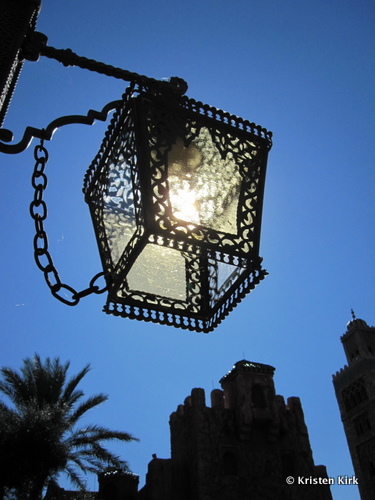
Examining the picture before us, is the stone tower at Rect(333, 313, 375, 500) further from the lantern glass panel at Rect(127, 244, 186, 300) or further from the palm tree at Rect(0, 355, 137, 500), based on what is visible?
the lantern glass panel at Rect(127, 244, 186, 300)

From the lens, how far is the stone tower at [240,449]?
65.4 ft

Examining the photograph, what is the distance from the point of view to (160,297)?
264 centimetres

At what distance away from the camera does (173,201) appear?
7.10ft

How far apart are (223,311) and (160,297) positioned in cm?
35

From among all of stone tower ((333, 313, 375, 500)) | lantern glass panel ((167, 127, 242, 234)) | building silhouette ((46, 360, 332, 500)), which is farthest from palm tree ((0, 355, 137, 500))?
stone tower ((333, 313, 375, 500))

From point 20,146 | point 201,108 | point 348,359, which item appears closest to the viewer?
point 20,146

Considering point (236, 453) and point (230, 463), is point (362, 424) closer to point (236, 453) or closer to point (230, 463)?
→ point (236, 453)

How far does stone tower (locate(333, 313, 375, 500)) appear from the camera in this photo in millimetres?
44938

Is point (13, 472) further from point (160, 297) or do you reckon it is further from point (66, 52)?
point (66, 52)

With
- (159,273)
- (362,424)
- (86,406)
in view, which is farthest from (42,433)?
(362,424)

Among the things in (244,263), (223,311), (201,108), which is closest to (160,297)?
(223,311)

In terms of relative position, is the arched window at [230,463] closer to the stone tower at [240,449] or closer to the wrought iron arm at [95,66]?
the stone tower at [240,449]

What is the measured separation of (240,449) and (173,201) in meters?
21.3

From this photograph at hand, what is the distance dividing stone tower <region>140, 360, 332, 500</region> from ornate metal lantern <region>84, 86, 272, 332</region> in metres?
18.6
